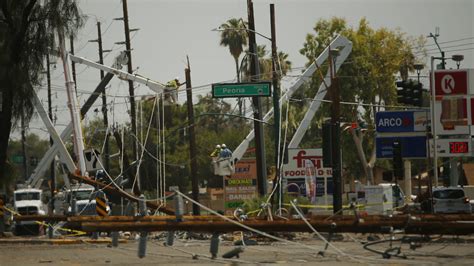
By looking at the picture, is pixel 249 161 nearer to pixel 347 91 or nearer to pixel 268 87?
pixel 268 87

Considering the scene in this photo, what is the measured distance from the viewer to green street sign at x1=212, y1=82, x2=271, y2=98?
130ft

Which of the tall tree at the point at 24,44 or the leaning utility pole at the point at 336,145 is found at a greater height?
the tall tree at the point at 24,44

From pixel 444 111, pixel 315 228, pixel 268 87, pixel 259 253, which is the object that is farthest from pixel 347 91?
pixel 315 228

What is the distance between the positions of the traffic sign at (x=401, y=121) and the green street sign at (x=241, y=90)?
1785 cm

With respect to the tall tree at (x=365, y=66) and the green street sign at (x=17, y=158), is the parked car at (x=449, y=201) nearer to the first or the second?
the tall tree at (x=365, y=66)

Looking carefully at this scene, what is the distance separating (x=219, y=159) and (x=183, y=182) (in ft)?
174

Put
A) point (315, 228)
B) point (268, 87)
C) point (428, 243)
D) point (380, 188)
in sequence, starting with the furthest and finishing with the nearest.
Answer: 1. point (380, 188)
2. point (268, 87)
3. point (428, 243)
4. point (315, 228)

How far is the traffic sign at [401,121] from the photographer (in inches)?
2226

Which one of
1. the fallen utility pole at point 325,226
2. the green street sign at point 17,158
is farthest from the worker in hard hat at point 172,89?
the green street sign at point 17,158

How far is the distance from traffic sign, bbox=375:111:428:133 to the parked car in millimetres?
7765

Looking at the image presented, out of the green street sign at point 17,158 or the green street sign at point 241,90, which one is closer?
the green street sign at point 241,90

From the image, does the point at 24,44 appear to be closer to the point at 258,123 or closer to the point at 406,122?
the point at 258,123

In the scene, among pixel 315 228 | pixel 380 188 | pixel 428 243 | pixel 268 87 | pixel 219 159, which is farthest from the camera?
pixel 219 159

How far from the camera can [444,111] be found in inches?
2116
